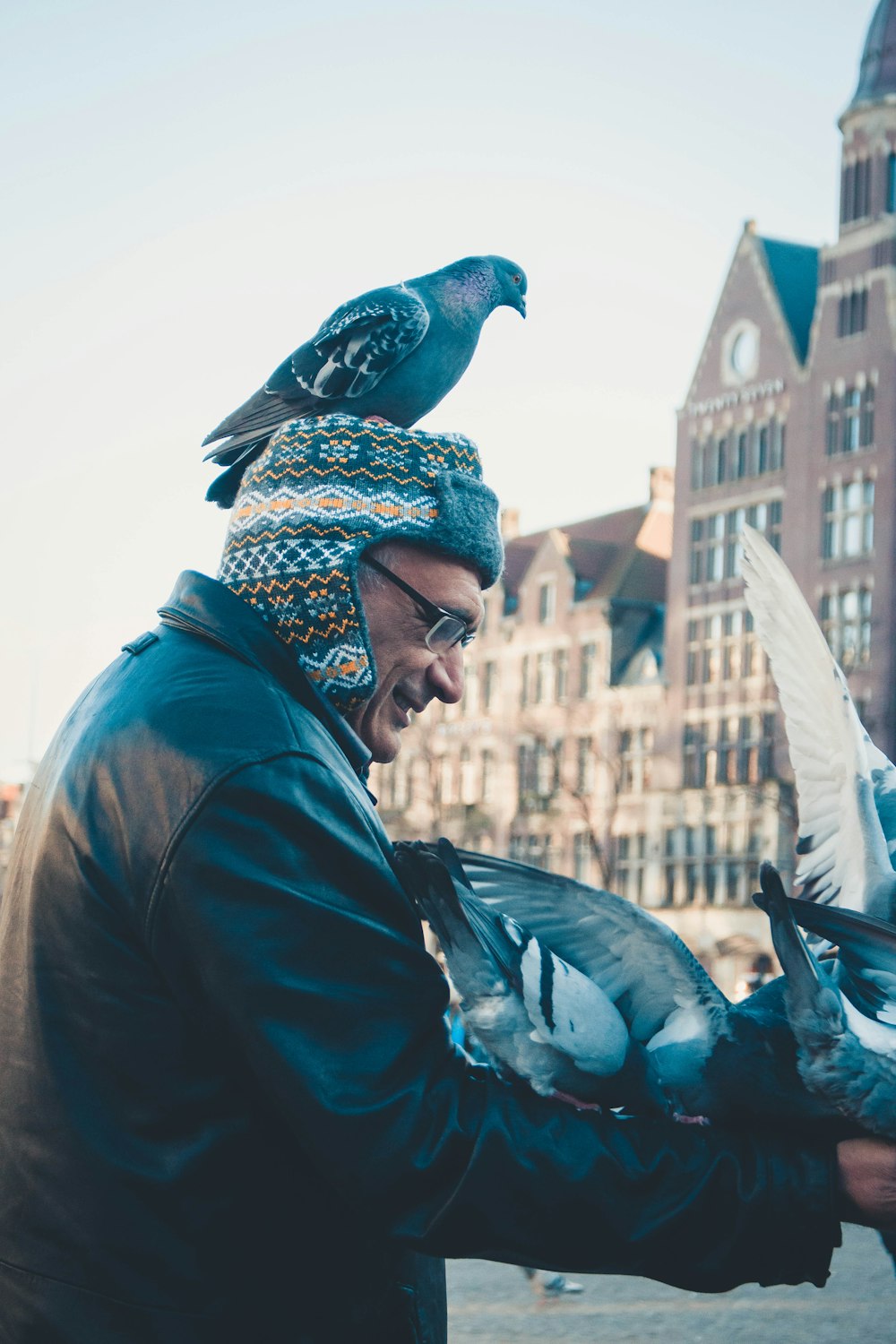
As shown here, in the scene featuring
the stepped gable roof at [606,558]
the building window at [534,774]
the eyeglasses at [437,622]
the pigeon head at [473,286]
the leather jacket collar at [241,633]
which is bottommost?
the leather jacket collar at [241,633]

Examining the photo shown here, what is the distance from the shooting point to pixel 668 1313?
9188mm

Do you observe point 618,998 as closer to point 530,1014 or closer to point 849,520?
point 530,1014

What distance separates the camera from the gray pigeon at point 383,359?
4.06m

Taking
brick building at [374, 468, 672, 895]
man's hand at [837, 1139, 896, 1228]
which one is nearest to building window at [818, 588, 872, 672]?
brick building at [374, 468, 672, 895]

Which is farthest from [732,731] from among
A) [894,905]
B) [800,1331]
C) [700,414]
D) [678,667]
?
[894,905]

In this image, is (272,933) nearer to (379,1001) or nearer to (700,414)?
(379,1001)

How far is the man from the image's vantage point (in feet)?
6.18

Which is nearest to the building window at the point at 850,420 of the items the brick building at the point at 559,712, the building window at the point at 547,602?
the brick building at the point at 559,712

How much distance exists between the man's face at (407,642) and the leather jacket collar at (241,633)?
0.14 metres

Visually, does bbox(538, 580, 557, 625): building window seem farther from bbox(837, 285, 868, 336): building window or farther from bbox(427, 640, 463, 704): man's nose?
bbox(427, 640, 463, 704): man's nose

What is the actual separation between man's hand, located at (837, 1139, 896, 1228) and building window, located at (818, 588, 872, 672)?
1500 inches

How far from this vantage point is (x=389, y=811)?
54312 mm

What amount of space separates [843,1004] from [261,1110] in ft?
2.51

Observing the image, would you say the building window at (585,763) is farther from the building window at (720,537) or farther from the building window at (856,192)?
the building window at (856,192)
